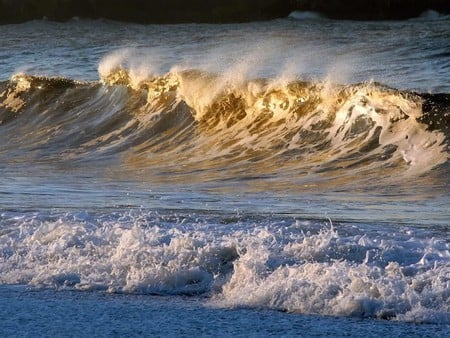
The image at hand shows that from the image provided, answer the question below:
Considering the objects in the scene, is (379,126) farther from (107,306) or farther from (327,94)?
(107,306)

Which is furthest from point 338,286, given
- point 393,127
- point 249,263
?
point 393,127

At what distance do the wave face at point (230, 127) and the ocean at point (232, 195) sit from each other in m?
0.04

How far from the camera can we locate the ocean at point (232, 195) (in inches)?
240

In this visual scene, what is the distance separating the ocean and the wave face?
4 centimetres

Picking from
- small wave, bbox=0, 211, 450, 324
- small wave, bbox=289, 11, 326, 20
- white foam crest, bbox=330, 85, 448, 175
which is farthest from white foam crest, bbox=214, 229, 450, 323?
small wave, bbox=289, 11, 326, 20

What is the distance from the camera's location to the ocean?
6.09 metres

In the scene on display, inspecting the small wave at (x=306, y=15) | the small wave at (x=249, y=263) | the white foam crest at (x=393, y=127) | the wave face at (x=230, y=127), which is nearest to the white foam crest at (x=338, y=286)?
the small wave at (x=249, y=263)

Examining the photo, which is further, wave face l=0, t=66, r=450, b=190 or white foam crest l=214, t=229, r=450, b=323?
wave face l=0, t=66, r=450, b=190

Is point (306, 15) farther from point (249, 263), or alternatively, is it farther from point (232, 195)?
point (249, 263)

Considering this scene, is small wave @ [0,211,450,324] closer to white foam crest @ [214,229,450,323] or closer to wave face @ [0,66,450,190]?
white foam crest @ [214,229,450,323]

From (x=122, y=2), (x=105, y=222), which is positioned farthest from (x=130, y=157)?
(x=122, y=2)

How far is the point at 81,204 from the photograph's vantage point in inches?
373

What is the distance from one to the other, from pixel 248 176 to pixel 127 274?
5.52m

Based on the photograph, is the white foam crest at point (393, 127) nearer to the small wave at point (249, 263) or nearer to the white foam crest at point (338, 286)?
the small wave at point (249, 263)
